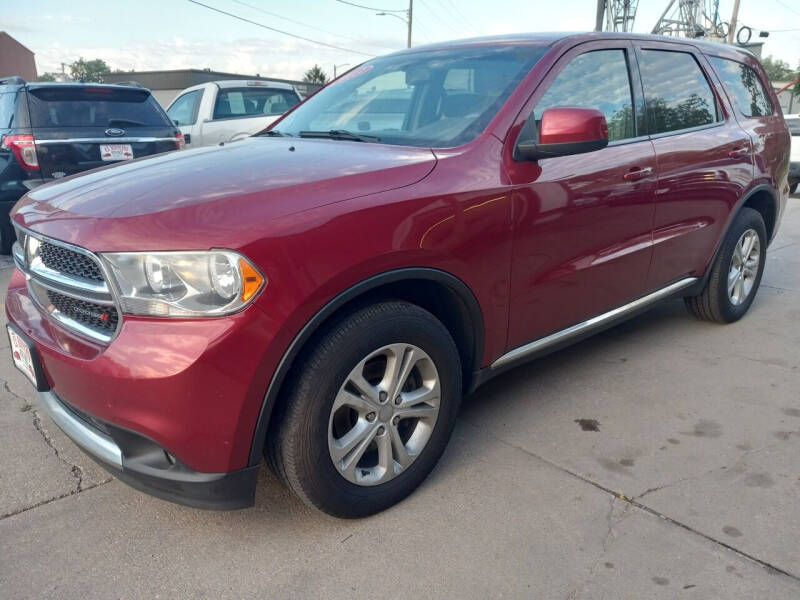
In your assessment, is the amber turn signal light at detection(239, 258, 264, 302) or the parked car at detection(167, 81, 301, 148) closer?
the amber turn signal light at detection(239, 258, 264, 302)

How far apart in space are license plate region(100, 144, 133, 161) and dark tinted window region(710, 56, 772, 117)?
5.13 m

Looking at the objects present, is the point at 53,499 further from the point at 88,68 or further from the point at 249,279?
the point at 88,68

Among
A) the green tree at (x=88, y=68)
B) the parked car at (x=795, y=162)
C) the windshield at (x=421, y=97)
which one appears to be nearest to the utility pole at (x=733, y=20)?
the parked car at (x=795, y=162)

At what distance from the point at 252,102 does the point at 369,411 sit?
8.58 m

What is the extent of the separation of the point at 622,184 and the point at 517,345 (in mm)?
956

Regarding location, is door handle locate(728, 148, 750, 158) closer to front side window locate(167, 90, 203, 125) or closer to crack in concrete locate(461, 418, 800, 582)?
crack in concrete locate(461, 418, 800, 582)

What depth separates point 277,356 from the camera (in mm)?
1985

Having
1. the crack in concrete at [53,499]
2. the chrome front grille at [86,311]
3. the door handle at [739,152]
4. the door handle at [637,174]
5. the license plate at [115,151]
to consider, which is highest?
the door handle at [739,152]

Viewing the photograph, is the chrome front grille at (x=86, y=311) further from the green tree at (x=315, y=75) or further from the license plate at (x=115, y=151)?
the green tree at (x=315, y=75)

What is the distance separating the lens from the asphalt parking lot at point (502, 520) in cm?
212

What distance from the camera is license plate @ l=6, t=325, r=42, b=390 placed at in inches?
90.0

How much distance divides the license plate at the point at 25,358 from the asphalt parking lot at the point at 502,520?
1.70 ft

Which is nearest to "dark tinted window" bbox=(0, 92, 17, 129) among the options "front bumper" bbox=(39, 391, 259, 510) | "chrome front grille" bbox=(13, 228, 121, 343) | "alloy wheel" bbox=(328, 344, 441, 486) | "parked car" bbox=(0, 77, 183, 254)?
"parked car" bbox=(0, 77, 183, 254)

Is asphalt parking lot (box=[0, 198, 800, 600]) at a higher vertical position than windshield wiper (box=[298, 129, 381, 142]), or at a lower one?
lower
